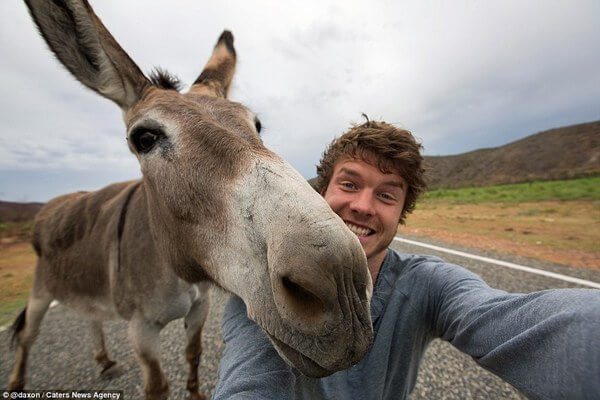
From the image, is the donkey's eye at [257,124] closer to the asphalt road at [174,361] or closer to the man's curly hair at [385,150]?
the man's curly hair at [385,150]

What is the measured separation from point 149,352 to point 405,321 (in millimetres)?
2405

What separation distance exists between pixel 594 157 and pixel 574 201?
47.4m

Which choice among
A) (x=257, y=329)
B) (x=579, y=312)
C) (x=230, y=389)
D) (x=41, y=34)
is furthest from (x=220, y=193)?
(x=41, y=34)

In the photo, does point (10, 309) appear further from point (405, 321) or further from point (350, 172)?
point (405, 321)

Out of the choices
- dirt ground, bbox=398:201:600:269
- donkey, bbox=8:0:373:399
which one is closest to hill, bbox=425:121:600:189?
dirt ground, bbox=398:201:600:269

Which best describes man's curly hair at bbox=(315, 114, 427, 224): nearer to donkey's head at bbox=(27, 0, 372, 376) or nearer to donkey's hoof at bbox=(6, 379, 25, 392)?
donkey's head at bbox=(27, 0, 372, 376)

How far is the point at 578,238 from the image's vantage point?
843 centimetres

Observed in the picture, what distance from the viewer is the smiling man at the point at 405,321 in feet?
2.73

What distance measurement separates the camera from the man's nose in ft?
5.75

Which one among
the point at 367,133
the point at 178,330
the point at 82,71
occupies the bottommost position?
the point at 178,330

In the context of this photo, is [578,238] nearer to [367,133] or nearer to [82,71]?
[367,133]

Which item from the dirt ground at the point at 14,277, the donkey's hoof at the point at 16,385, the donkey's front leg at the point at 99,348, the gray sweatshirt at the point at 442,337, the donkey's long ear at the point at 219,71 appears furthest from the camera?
the dirt ground at the point at 14,277

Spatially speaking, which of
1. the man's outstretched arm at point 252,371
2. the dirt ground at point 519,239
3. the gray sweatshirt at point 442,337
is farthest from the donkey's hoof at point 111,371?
the dirt ground at point 519,239

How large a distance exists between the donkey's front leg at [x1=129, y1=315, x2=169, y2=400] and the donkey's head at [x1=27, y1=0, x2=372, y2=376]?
3.72ft
